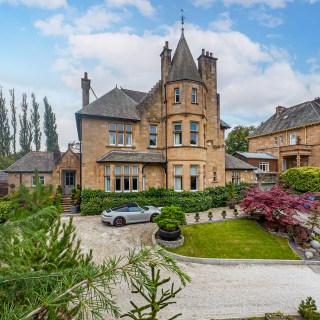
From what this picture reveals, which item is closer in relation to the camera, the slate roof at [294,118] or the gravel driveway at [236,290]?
the gravel driveway at [236,290]

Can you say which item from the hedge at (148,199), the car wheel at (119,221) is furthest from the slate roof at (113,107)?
the car wheel at (119,221)

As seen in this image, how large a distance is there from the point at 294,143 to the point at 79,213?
35.9 meters

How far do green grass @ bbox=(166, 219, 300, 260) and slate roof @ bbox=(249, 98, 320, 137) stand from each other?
2798cm


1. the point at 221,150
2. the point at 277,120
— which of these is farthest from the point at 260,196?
the point at 277,120

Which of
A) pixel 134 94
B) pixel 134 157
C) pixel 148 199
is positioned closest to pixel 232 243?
pixel 148 199

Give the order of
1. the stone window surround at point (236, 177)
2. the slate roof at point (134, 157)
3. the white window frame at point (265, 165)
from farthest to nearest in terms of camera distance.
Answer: the white window frame at point (265, 165)
the stone window surround at point (236, 177)
the slate roof at point (134, 157)

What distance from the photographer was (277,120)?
133ft

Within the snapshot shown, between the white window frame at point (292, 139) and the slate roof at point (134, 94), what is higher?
the slate roof at point (134, 94)

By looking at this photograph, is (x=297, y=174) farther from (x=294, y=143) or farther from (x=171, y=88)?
(x=171, y=88)

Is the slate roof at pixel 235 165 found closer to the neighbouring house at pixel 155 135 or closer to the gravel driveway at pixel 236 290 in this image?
the neighbouring house at pixel 155 135

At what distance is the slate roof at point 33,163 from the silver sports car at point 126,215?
1531 centimetres

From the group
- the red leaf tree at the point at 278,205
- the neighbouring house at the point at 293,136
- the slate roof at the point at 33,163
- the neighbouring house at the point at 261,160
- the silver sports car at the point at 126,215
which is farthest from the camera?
the neighbouring house at the point at 261,160

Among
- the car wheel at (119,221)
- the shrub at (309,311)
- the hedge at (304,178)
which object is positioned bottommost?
the shrub at (309,311)

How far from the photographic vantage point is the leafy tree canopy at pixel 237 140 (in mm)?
51719
